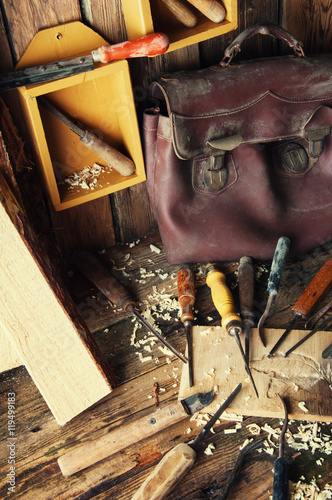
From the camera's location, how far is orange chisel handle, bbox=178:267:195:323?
144 centimetres

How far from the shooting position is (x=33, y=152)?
A: 145 centimetres

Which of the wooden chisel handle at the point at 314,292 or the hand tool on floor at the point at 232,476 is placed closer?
the hand tool on floor at the point at 232,476

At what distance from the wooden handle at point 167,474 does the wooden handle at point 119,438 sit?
82 millimetres

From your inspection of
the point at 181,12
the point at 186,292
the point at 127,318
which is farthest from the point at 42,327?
the point at 181,12

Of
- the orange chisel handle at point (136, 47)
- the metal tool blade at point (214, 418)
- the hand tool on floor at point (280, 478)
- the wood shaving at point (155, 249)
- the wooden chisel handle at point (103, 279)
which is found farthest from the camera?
the wood shaving at point (155, 249)

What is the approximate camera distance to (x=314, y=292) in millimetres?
1489

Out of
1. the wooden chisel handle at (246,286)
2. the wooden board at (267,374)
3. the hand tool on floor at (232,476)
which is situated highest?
the wooden chisel handle at (246,286)

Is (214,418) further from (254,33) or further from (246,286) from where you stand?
(254,33)

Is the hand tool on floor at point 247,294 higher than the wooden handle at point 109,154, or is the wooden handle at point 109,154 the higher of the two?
the wooden handle at point 109,154

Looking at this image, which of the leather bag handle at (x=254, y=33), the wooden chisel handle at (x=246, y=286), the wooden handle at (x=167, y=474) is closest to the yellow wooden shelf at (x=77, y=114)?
the leather bag handle at (x=254, y=33)

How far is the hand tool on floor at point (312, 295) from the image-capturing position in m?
1.42

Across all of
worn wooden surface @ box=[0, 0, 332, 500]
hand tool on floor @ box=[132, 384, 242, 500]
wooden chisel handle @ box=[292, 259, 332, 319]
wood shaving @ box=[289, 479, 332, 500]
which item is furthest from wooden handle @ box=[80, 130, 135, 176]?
wood shaving @ box=[289, 479, 332, 500]

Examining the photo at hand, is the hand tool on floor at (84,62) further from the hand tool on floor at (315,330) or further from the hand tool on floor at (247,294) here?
the hand tool on floor at (315,330)

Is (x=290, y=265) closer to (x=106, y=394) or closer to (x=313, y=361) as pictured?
(x=313, y=361)
